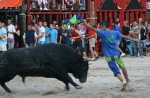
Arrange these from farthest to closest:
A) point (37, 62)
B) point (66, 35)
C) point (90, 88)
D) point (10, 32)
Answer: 1. point (66, 35)
2. point (10, 32)
3. point (90, 88)
4. point (37, 62)

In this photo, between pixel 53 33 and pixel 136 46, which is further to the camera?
pixel 136 46

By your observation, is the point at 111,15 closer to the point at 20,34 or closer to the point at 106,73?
the point at 20,34

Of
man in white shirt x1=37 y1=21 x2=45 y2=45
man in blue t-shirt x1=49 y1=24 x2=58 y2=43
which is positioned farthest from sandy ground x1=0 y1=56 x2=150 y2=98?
man in blue t-shirt x1=49 y1=24 x2=58 y2=43

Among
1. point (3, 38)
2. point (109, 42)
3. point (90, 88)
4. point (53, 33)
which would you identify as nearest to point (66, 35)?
point (53, 33)

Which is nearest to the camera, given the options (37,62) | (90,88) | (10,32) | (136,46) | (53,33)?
(37,62)

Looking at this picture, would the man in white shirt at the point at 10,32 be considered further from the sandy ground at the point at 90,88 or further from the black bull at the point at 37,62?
the black bull at the point at 37,62

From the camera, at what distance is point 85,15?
2661 centimetres

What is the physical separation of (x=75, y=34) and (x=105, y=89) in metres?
10.2

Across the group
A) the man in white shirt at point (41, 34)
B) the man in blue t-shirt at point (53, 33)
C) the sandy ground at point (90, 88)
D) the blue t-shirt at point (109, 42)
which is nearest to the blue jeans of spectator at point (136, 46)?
the man in blue t-shirt at point (53, 33)

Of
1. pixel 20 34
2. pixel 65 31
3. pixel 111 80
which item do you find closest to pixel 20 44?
pixel 20 34

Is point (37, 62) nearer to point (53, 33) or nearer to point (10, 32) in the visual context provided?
point (10, 32)

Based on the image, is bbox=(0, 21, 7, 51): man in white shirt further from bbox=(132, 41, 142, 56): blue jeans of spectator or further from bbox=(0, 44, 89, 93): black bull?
bbox=(0, 44, 89, 93): black bull

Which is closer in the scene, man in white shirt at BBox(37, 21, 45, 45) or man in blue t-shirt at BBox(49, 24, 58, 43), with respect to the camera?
man in white shirt at BBox(37, 21, 45, 45)

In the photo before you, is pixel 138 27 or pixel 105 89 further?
pixel 138 27
